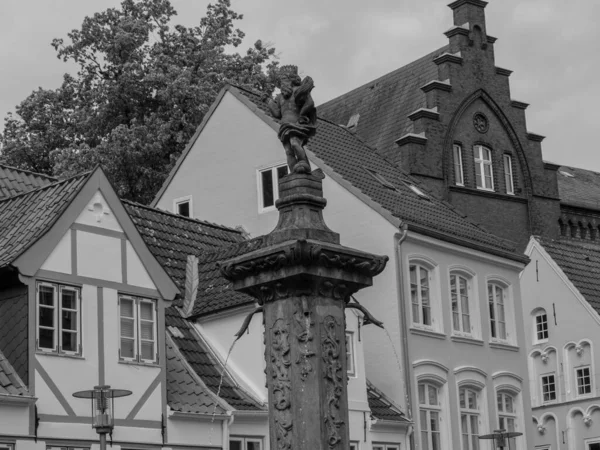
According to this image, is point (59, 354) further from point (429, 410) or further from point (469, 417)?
point (469, 417)

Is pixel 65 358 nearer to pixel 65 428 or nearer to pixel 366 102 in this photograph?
pixel 65 428

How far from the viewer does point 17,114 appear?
4353cm

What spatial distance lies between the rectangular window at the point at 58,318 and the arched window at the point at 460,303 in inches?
510

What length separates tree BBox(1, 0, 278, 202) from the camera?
40719 millimetres

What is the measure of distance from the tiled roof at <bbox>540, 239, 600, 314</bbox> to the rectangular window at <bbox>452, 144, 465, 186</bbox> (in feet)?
10.9

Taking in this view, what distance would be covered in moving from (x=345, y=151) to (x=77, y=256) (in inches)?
580

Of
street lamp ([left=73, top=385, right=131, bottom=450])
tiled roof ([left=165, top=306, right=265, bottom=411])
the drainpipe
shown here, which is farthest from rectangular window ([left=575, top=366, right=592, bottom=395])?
street lamp ([left=73, top=385, right=131, bottom=450])

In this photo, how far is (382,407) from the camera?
3147 cm

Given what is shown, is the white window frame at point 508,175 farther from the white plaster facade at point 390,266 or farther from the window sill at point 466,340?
the window sill at point 466,340

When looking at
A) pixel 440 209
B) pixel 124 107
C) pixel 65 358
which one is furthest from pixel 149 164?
pixel 65 358

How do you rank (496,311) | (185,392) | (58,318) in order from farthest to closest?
(496,311) < (185,392) < (58,318)

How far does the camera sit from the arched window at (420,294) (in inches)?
1308

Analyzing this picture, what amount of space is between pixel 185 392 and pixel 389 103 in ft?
85.1

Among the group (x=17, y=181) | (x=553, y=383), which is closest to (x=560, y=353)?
(x=553, y=383)
